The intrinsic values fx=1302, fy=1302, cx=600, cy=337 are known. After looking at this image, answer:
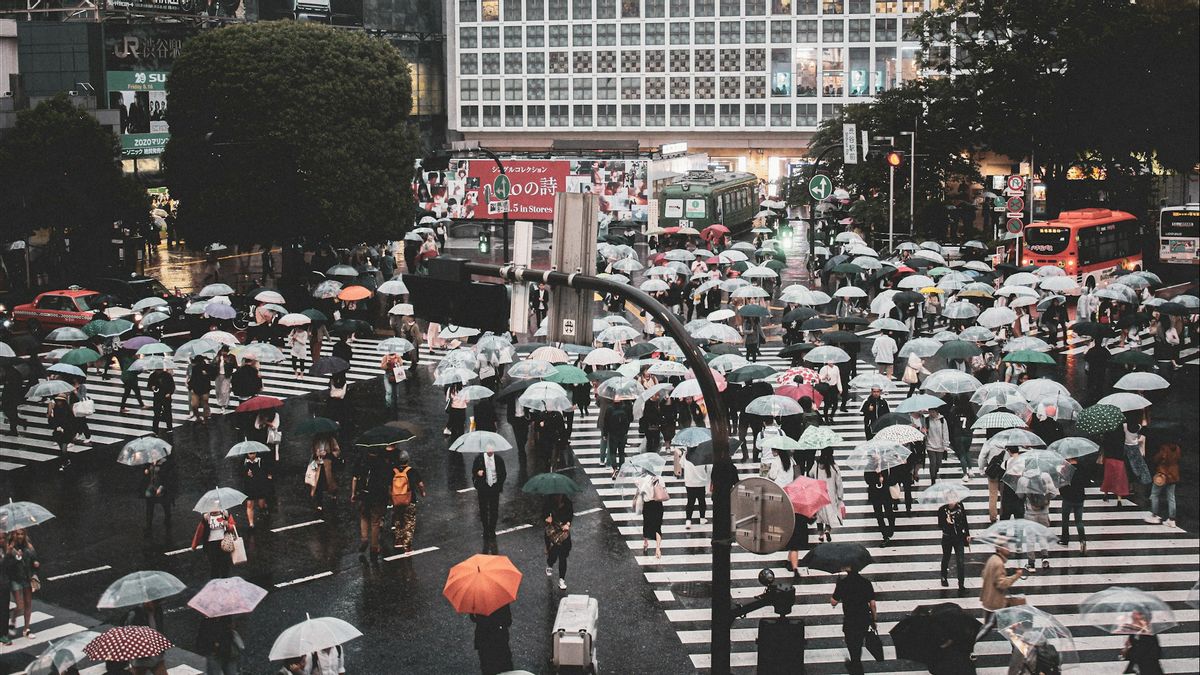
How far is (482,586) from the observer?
14.0 m

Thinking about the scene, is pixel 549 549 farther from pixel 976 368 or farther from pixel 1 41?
pixel 1 41

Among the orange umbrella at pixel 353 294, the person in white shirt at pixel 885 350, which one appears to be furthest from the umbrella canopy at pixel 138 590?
the orange umbrella at pixel 353 294

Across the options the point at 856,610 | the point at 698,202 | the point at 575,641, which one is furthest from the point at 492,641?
the point at 698,202

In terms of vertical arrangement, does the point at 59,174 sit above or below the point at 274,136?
Result: below

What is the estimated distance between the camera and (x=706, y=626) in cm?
1634

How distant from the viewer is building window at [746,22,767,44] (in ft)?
330

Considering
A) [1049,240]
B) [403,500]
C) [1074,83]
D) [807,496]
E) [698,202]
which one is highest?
[1074,83]

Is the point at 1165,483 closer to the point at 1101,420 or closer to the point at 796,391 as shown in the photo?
the point at 1101,420

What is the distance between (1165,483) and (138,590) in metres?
14.4

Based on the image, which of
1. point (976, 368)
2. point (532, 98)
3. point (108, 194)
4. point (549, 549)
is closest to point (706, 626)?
point (549, 549)

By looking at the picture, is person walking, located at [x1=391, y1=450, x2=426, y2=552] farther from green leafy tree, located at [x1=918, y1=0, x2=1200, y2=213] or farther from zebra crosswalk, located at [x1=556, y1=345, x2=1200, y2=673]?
green leafy tree, located at [x1=918, y1=0, x2=1200, y2=213]

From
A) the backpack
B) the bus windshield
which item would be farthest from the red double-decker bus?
the backpack

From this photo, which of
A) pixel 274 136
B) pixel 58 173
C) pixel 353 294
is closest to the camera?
pixel 353 294

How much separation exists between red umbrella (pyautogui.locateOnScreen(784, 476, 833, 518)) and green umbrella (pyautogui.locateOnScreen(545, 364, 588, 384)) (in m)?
7.49
